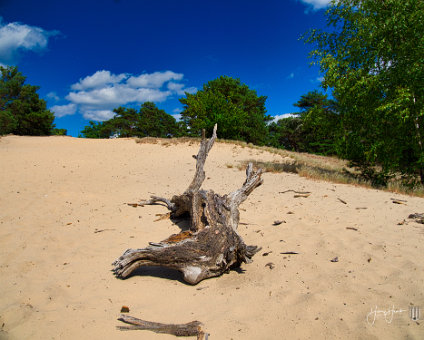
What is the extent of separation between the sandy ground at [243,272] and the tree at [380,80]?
10.2 feet

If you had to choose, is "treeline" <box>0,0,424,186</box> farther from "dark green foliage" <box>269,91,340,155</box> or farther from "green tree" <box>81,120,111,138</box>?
"green tree" <box>81,120,111,138</box>

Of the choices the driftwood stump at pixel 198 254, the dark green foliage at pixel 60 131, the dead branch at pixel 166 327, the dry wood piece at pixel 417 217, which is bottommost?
the dead branch at pixel 166 327

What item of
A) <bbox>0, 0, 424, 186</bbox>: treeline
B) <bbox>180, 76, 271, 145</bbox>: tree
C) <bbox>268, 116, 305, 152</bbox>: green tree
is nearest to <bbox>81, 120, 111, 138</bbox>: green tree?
<bbox>180, 76, 271, 145</bbox>: tree

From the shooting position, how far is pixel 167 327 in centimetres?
257

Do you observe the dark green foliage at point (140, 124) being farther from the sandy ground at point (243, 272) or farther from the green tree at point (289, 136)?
the sandy ground at point (243, 272)

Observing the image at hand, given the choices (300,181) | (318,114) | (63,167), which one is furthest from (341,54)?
(63,167)

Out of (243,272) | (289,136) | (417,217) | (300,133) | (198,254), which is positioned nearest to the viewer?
(198,254)

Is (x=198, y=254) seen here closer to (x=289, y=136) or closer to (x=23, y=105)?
(x=23, y=105)

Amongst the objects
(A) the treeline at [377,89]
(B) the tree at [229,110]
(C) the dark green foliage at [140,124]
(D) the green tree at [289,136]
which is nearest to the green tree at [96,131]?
(C) the dark green foliage at [140,124]

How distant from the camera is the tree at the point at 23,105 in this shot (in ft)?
85.6

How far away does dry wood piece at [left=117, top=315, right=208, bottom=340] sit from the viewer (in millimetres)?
2514

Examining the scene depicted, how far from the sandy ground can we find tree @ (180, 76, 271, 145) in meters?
16.7

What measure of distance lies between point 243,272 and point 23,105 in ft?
103

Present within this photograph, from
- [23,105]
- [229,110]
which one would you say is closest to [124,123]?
[23,105]
